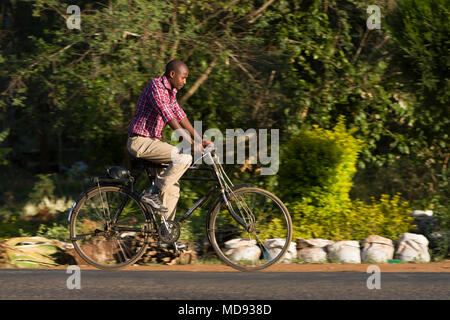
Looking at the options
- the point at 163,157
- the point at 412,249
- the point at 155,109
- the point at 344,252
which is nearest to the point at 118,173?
the point at 163,157

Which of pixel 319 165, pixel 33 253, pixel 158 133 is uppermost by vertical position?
pixel 158 133

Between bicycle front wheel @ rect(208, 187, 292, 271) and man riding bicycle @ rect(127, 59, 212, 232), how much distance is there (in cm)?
58

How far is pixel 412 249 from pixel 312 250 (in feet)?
4.27

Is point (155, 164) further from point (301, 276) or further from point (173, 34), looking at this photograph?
point (173, 34)

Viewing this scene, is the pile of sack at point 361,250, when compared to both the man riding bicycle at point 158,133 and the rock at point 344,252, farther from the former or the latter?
the man riding bicycle at point 158,133

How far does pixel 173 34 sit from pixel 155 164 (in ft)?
10.6

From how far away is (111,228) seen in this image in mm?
6598

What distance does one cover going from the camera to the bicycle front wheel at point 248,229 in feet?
21.1

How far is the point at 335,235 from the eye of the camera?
8.46 meters

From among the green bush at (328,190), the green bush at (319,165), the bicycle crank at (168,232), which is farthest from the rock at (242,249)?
the green bush at (319,165)

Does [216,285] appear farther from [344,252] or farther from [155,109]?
[344,252]

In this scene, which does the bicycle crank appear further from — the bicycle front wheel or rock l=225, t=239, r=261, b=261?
rock l=225, t=239, r=261, b=261

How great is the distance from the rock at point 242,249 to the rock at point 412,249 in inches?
81.8
